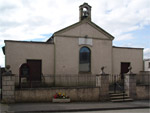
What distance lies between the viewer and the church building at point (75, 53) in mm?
17672

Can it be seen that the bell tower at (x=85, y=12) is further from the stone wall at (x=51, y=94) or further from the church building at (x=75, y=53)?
the stone wall at (x=51, y=94)

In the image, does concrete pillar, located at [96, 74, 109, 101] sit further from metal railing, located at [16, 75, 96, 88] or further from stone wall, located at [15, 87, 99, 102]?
metal railing, located at [16, 75, 96, 88]

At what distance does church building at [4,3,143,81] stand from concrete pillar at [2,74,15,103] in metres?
3.97

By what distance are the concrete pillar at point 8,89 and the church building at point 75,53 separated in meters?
3.97

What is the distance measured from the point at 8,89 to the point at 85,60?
8747 mm

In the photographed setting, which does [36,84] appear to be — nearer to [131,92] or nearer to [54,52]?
[54,52]

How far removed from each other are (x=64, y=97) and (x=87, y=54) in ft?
22.4

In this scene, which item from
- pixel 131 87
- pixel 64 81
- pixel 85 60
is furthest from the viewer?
pixel 85 60

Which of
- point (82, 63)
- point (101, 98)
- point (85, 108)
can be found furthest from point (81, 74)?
point (85, 108)

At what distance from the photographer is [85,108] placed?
1209cm

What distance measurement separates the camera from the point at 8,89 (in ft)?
43.0

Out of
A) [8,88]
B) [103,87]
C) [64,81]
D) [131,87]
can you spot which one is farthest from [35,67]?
[131,87]

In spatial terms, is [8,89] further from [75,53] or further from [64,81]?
[75,53]

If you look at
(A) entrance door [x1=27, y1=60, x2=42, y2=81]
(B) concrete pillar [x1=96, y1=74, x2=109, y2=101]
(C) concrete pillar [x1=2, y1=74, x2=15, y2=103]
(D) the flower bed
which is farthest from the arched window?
(C) concrete pillar [x1=2, y1=74, x2=15, y2=103]
